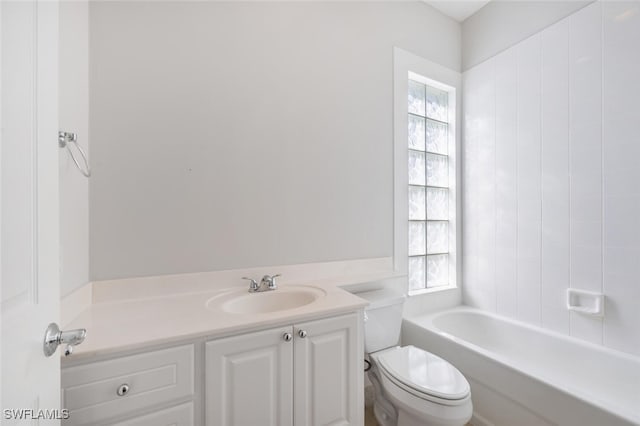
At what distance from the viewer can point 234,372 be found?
40.4 inches

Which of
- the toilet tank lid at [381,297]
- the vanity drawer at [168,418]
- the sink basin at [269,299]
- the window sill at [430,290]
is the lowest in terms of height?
the vanity drawer at [168,418]

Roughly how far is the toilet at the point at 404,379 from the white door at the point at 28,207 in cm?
127

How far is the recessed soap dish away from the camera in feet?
5.27

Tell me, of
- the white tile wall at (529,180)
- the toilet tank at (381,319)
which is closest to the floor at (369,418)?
the toilet tank at (381,319)

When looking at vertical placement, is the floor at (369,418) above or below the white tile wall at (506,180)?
below

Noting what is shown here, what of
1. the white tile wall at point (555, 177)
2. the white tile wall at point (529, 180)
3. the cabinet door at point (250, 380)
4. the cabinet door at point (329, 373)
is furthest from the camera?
the white tile wall at point (529, 180)

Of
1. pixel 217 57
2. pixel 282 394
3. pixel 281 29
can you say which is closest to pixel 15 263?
pixel 282 394

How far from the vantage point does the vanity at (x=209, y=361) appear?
0.87m

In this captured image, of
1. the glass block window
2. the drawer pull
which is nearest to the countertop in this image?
the drawer pull

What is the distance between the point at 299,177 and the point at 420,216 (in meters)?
1.13

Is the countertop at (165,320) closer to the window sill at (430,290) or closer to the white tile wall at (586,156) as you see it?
the window sill at (430,290)

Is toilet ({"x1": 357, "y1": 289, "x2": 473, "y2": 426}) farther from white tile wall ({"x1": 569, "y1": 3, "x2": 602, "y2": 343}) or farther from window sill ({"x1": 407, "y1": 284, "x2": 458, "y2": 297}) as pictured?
white tile wall ({"x1": 569, "y1": 3, "x2": 602, "y2": 343})

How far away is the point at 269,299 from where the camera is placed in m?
1.47

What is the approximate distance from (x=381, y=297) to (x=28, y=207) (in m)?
1.56
